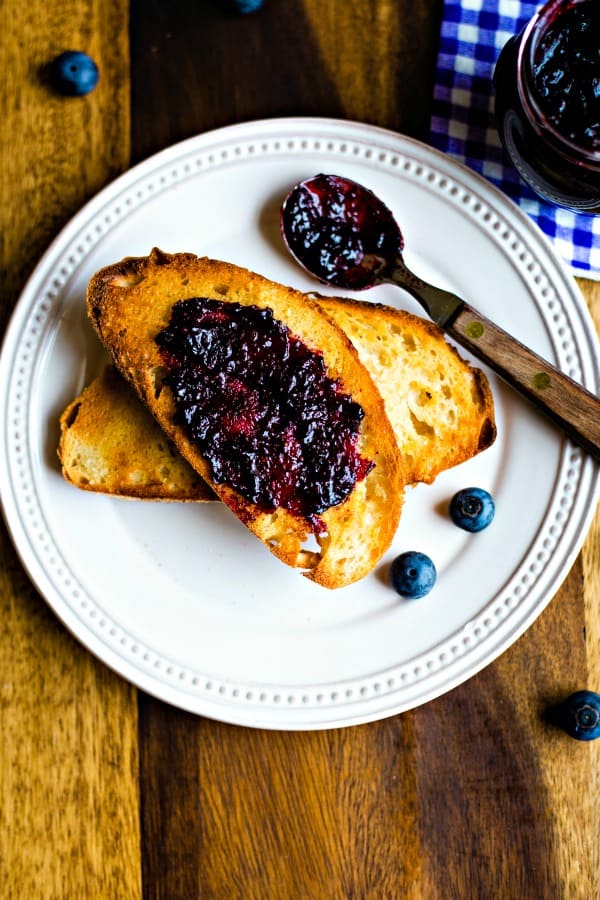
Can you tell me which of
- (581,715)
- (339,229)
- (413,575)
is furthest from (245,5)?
(581,715)

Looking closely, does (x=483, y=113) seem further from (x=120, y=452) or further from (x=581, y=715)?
(x=581, y=715)

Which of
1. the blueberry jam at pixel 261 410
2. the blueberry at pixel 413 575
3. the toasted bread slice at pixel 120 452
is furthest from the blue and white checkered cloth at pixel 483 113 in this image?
the toasted bread slice at pixel 120 452

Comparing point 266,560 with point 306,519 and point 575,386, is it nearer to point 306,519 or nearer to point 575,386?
point 306,519

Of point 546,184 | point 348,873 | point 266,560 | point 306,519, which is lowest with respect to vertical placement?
point 348,873

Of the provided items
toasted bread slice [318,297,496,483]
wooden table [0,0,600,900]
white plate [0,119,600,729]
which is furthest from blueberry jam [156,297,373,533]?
wooden table [0,0,600,900]

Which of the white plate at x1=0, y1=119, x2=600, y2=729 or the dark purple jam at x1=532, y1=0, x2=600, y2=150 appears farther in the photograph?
the white plate at x1=0, y1=119, x2=600, y2=729

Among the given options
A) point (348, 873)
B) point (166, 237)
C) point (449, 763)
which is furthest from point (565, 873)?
point (166, 237)

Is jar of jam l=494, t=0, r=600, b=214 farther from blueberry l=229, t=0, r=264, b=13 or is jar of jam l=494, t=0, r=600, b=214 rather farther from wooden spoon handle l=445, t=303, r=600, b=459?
blueberry l=229, t=0, r=264, b=13
